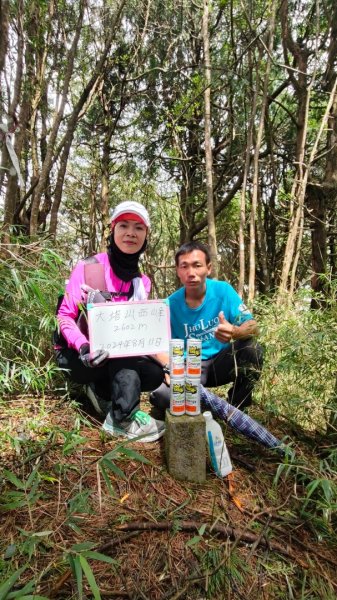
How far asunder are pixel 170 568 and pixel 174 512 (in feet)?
0.76

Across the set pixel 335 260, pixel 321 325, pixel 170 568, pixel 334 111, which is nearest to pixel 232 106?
pixel 334 111

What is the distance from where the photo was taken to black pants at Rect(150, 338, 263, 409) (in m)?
2.22

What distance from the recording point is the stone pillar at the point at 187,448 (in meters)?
1.67

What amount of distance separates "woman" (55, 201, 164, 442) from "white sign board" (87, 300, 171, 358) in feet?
0.28

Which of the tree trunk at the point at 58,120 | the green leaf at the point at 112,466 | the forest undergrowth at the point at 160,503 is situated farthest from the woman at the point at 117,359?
the tree trunk at the point at 58,120

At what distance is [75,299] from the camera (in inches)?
84.2

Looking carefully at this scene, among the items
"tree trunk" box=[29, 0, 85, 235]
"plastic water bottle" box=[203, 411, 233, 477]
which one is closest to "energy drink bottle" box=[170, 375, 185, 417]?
"plastic water bottle" box=[203, 411, 233, 477]

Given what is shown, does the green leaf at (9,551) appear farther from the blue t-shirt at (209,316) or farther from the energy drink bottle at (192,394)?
the blue t-shirt at (209,316)

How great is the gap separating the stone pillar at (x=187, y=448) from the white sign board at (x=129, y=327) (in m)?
0.48

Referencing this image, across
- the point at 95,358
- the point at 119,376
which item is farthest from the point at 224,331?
the point at 95,358

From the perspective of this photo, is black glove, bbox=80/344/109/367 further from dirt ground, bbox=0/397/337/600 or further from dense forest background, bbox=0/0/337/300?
dense forest background, bbox=0/0/337/300

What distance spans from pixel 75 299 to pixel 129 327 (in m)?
0.38

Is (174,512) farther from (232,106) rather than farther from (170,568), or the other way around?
(232,106)

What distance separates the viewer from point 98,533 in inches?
53.3
